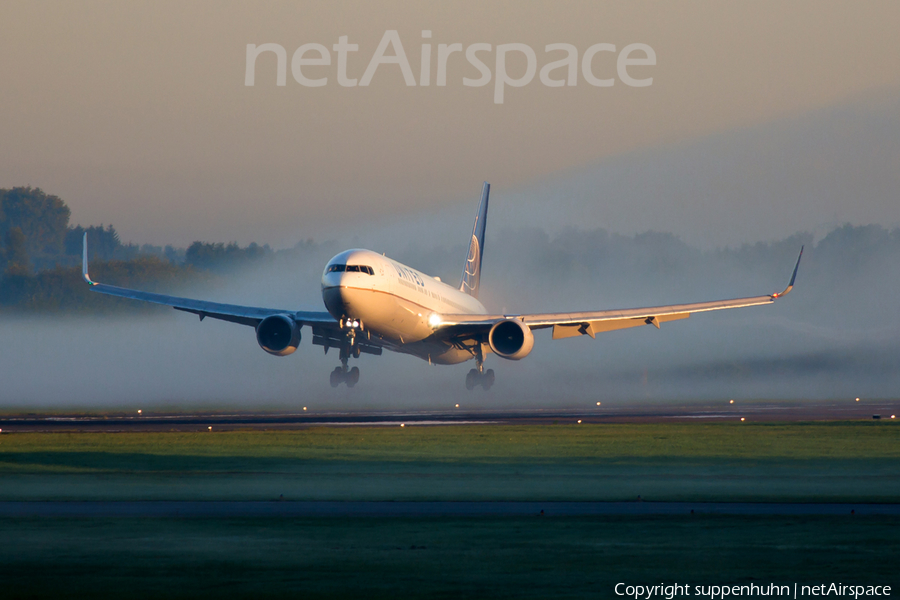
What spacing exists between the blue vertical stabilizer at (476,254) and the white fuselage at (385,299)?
48.9ft

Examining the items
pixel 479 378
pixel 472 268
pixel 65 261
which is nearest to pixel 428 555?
pixel 479 378

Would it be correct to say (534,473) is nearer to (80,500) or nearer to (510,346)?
(80,500)

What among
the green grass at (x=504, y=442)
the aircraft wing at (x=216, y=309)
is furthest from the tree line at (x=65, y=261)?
the green grass at (x=504, y=442)

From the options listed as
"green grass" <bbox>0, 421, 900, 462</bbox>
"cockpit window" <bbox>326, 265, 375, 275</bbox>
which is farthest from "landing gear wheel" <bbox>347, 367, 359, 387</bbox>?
"green grass" <bbox>0, 421, 900, 462</bbox>

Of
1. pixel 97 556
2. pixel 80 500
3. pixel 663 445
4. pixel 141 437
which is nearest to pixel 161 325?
pixel 141 437

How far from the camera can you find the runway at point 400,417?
39.0m

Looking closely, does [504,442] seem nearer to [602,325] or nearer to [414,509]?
[414,509]

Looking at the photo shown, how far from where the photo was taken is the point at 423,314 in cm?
4928

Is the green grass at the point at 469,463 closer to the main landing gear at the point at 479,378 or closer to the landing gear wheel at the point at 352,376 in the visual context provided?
the landing gear wheel at the point at 352,376

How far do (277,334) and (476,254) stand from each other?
2383 centimetres

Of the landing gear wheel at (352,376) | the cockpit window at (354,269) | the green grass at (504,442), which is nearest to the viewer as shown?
the green grass at (504,442)

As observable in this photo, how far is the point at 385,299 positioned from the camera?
44.8 meters

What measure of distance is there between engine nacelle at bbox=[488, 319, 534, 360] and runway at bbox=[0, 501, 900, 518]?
31.7m

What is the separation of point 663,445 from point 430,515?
15.0m
